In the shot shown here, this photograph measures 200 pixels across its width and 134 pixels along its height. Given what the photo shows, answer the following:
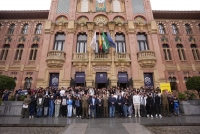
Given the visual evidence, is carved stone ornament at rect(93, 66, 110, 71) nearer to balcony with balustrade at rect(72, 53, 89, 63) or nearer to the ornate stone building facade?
the ornate stone building facade

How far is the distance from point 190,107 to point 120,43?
1145cm

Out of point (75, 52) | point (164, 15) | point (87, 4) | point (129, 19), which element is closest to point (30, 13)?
point (87, 4)

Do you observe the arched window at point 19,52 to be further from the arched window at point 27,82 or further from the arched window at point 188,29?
the arched window at point 188,29

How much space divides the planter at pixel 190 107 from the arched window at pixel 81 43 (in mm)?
13001

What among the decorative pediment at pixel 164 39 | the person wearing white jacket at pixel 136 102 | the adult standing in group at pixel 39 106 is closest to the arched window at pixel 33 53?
the adult standing in group at pixel 39 106

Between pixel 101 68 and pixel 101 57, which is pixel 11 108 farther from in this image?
pixel 101 57

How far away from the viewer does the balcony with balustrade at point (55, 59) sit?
15.9 metres

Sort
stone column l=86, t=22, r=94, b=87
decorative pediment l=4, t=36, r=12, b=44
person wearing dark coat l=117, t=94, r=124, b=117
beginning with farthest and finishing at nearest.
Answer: decorative pediment l=4, t=36, r=12, b=44 < stone column l=86, t=22, r=94, b=87 < person wearing dark coat l=117, t=94, r=124, b=117

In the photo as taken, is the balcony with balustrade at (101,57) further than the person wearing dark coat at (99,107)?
Yes

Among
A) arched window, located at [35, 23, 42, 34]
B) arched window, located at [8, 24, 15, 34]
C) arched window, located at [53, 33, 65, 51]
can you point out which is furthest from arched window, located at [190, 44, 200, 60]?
arched window, located at [8, 24, 15, 34]

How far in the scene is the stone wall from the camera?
34.4 feet

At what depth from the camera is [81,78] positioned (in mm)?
16234

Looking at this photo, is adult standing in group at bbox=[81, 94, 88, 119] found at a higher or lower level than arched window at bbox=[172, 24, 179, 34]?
lower

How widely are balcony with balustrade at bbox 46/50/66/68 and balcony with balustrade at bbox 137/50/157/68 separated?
405 inches
